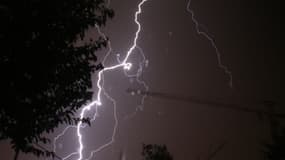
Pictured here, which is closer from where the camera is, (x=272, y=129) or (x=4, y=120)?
(x=4, y=120)

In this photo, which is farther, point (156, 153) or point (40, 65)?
point (156, 153)

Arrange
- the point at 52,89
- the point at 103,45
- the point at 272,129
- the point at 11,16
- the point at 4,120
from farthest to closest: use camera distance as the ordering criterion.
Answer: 1. the point at 272,129
2. the point at 103,45
3. the point at 52,89
4. the point at 4,120
5. the point at 11,16

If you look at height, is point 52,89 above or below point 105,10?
below

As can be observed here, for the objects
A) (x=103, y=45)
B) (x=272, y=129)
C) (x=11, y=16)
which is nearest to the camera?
(x=11, y=16)

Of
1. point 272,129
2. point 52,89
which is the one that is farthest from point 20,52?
point 272,129

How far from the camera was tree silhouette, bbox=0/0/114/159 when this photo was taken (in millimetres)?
3312

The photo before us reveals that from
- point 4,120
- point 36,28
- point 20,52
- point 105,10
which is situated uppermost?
point 105,10

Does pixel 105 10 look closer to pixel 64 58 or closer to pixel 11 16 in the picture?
pixel 64 58

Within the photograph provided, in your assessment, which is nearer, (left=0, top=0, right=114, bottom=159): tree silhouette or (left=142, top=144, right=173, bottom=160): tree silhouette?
(left=0, top=0, right=114, bottom=159): tree silhouette

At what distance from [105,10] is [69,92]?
4.01 ft

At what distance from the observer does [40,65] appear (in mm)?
3479

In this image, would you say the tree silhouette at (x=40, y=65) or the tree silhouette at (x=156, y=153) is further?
the tree silhouette at (x=156, y=153)

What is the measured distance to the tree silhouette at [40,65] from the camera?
10.9ft

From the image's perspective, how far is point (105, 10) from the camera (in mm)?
4254
